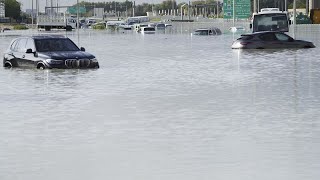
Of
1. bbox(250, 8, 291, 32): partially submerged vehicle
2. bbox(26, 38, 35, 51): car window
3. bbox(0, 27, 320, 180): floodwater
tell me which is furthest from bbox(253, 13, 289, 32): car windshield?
bbox(0, 27, 320, 180): floodwater

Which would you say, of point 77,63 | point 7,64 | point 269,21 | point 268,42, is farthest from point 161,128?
point 269,21

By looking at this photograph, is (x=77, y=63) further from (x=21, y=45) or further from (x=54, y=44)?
(x=21, y=45)

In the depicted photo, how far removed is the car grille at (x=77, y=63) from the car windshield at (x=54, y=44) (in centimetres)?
134

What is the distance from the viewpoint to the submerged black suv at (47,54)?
30.5 metres

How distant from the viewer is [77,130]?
14.0m

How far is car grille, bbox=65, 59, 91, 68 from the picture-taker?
30516 millimetres

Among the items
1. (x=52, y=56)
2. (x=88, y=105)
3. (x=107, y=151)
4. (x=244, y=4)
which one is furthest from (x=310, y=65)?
(x=244, y=4)

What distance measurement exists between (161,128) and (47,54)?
17356 mm

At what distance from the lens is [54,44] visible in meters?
32.1

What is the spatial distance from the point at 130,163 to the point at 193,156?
3.15ft

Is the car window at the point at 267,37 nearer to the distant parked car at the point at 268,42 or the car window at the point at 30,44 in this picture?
the distant parked car at the point at 268,42

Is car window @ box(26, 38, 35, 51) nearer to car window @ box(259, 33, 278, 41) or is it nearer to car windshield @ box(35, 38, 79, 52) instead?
car windshield @ box(35, 38, 79, 52)

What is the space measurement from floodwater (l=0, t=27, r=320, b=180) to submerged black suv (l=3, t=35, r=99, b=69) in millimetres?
3974

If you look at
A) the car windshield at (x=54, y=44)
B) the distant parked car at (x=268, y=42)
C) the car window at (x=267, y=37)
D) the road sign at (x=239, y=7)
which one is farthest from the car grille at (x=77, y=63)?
the road sign at (x=239, y=7)
